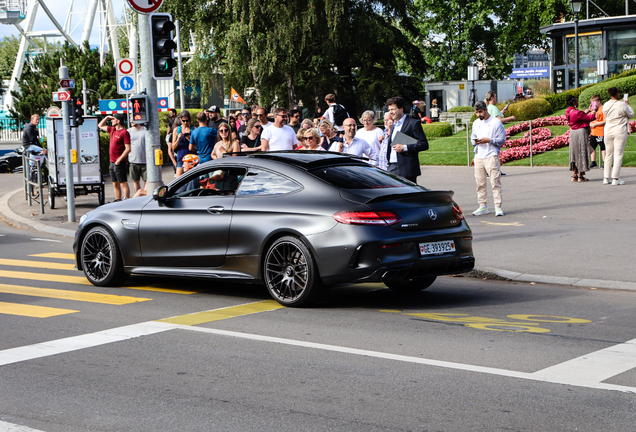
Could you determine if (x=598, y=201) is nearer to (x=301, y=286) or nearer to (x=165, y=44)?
(x=165, y=44)

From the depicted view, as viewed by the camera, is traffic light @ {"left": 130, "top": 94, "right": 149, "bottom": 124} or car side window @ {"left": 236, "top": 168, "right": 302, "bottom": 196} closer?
car side window @ {"left": 236, "top": 168, "right": 302, "bottom": 196}

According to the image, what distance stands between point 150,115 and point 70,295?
16.4 feet

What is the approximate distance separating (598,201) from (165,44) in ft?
27.5

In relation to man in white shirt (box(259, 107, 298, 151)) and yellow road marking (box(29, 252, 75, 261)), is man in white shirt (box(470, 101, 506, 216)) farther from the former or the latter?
yellow road marking (box(29, 252, 75, 261))

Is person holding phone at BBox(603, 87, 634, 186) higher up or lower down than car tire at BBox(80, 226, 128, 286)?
higher up

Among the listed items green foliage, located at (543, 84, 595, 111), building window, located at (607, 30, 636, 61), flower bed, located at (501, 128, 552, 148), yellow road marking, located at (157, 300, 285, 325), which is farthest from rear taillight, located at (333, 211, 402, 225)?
building window, located at (607, 30, 636, 61)

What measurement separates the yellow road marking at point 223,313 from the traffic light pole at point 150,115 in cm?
553

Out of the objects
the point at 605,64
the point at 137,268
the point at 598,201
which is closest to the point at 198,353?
the point at 137,268

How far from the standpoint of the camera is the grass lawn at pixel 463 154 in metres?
23.6

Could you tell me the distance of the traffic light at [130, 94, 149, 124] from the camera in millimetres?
13172

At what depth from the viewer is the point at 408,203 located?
7.73 meters

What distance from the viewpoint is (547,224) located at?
13.3 metres

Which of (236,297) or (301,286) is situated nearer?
(301,286)

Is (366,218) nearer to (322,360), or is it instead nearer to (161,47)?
(322,360)
